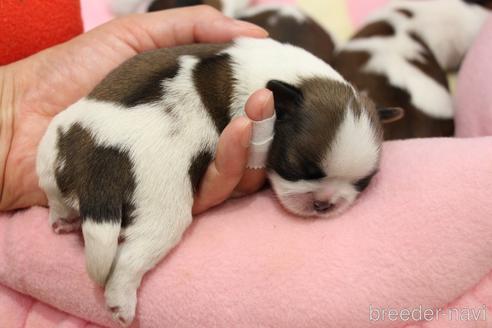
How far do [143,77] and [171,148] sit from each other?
24 centimetres

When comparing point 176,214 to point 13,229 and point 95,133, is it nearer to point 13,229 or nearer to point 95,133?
point 95,133

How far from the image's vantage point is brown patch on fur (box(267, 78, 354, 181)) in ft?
4.69

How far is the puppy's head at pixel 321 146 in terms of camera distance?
1.43 meters

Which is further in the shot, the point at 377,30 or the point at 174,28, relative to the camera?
the point at 377,30

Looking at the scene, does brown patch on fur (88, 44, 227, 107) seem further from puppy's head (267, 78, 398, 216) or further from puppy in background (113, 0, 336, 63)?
puppy in background (113, 0, 336, 63)

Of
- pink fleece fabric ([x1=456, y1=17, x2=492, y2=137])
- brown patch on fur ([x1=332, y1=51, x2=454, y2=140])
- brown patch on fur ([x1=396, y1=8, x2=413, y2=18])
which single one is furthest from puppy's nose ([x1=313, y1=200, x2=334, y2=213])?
brown patch on fur ([x1=396, y1=8, x2=413, y2=18])

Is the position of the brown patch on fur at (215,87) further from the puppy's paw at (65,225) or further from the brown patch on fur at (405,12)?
the brown patch on fur at (405,12)

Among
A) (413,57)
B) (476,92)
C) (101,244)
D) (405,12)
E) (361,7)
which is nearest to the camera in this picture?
(101,244)

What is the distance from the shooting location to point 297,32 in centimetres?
242

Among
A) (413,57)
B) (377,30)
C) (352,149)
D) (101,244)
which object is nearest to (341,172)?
(352,149)

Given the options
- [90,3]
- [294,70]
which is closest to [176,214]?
[294,70]

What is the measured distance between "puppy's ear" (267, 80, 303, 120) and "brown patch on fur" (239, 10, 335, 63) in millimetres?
956

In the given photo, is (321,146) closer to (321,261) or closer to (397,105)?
(321,261)

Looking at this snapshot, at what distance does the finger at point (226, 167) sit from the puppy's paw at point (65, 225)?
370 millimetres
